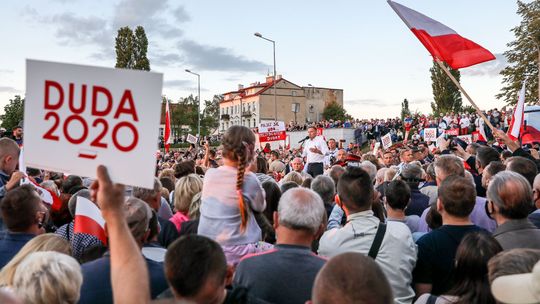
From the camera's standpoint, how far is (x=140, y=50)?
7788 centimetres

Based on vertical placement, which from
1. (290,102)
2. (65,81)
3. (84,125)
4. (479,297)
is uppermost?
(290,102)

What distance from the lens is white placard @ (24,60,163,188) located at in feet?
8.18

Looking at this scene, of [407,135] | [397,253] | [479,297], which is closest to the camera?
[479,297]

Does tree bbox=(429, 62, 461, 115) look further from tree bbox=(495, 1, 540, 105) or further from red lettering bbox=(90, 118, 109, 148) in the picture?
red lettering bbox=(90, 118, 109, 148)

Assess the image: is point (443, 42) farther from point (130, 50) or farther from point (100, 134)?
point (130, 50)

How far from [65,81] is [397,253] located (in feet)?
8.13

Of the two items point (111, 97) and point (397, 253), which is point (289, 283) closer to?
point (397, 253)

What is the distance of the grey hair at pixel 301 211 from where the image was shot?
10.4 feet

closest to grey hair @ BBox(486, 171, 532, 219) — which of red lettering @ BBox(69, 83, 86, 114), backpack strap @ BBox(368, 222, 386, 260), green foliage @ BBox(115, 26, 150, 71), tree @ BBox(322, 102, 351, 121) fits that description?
backpack strap @ BBox(368, 222, 386, 260)

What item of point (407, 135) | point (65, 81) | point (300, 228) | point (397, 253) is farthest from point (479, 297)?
point (407, 135)

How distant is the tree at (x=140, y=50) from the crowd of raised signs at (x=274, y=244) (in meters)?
74.2

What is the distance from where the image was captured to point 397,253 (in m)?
3.57

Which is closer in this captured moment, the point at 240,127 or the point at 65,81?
the point at 65,81

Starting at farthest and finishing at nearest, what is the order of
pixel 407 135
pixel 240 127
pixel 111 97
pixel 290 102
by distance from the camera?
pixel 290 102 → pixel 407 135 → pixel 240 127 → pixel 111 97
